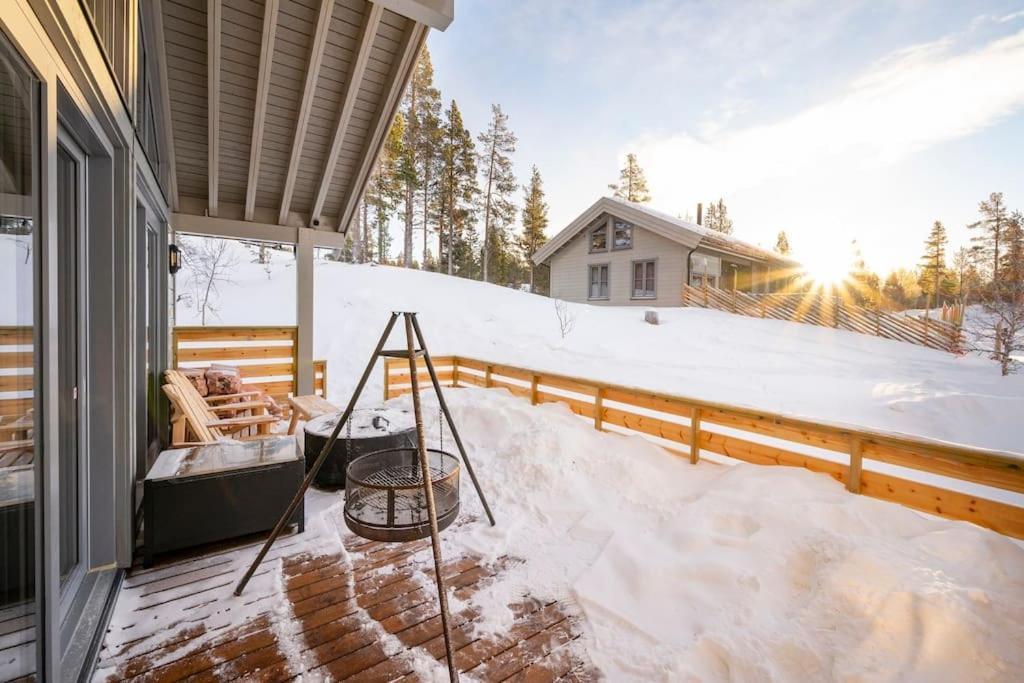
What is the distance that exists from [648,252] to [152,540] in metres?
16.2

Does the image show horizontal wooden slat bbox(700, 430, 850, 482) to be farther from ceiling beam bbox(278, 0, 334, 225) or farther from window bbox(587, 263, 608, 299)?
window bbox(587, 263, 608, 299)

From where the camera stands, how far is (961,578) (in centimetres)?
219

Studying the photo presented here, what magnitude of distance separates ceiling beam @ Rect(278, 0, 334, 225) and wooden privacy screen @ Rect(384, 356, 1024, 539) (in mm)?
3652

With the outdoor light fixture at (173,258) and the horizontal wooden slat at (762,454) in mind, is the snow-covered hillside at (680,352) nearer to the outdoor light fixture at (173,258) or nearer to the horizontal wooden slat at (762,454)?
the horizontal wooden slat at (762,454)

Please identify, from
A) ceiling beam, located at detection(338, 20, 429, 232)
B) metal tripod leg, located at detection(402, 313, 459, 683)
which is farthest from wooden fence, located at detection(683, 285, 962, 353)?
metal tripod leg, located at detection(402, 313, 459, 683)

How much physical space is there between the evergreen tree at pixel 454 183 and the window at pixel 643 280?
1034cm

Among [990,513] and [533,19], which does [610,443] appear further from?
[533,19]

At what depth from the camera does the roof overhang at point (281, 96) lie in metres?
3.63

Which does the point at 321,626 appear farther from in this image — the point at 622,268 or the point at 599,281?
the point at 599,281

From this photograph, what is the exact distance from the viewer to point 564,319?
1448 centimetres

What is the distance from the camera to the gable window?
18.0 metres

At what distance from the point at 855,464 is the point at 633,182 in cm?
2893

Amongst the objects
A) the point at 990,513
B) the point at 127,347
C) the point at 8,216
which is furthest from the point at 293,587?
the point at 990,513

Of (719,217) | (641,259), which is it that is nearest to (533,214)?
(641,259)
